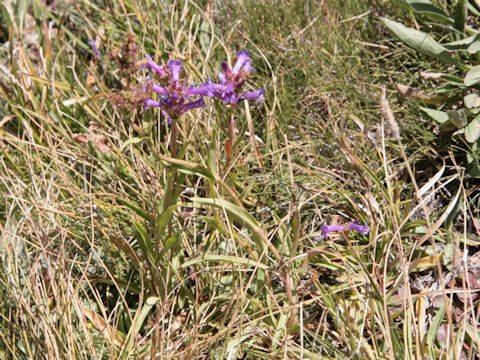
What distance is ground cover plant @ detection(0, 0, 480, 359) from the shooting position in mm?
1551

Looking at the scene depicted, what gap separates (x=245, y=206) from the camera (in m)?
2.05

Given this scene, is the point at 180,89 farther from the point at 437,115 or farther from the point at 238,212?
the point at 437,115

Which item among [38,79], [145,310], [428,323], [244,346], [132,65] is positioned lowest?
[428,323]

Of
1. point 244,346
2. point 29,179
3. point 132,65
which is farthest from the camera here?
point 29,179

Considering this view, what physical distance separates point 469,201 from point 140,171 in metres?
1.17

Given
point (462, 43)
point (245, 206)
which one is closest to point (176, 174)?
point (245, 206)

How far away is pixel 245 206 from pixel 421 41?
86cm

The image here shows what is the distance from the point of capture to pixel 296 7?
249 centimetres

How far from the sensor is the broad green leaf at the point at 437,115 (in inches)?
75.8

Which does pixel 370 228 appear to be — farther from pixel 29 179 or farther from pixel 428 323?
pixel 29 179

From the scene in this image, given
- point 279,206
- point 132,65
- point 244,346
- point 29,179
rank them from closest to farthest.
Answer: point 132,65
point 244,346
point 279,206
point 29,179

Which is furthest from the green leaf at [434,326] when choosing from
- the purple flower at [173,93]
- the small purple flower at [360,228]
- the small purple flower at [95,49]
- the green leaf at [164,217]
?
the small purple flower at [95,49]

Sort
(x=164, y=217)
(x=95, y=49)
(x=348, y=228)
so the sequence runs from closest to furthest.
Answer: (x=164, y=217) → (x=348, y=228) → (x=95, y=49)

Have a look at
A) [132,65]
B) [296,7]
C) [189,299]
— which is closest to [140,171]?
[189,299]
